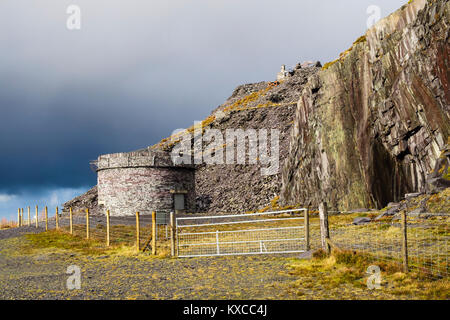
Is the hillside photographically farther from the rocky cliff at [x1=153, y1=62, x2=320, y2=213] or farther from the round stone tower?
the rocky cliff at [x1=153, y1=62, x2=320, y2=213]

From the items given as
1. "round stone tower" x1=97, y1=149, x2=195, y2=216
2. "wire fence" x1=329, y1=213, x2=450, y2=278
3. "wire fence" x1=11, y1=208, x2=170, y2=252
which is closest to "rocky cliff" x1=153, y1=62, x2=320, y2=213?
"round stone tower" x1=97, y1=149, x2=195, y2=216

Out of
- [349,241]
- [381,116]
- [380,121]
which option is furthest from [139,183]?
[349,241]

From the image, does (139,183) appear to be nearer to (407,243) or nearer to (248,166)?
(407,243)

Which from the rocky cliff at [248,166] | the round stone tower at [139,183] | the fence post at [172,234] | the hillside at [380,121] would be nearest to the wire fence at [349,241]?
the fence post at [172,234]

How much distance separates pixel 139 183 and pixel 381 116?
2015 centimetres

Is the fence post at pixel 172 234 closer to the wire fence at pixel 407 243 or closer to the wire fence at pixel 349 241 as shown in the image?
the wire fence at pixel 349 241

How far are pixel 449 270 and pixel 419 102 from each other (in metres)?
18.5

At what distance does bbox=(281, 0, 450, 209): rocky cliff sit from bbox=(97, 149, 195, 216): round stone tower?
10.9 meters

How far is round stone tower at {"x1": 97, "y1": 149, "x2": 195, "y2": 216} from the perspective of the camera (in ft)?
115

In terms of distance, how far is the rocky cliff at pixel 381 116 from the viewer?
2395 centimetres

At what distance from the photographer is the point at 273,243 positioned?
15.5m

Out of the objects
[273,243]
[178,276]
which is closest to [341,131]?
[273,243]

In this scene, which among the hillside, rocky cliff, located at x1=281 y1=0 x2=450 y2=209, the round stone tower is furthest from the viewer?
the round stone tower

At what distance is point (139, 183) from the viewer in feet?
116
